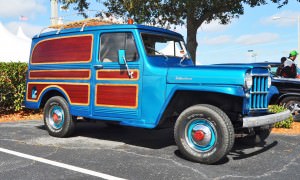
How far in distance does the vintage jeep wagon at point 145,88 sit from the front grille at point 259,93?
0.05 ft

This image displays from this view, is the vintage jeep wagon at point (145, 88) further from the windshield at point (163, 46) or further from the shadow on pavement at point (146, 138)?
the shadow on pavement at point (146, 138)

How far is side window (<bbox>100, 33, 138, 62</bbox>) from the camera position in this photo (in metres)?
5.78

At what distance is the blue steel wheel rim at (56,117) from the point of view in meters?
6.82

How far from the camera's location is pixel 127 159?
16.9 ft

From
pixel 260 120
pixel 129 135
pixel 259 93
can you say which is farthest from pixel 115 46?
pixel 260 120

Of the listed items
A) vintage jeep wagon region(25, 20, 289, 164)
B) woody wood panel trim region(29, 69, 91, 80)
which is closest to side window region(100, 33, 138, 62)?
vintage jeep wagon region(25, 20, 289, 164)

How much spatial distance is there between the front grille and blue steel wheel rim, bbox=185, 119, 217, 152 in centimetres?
76

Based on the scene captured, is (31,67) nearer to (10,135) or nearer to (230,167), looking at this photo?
(10,135)

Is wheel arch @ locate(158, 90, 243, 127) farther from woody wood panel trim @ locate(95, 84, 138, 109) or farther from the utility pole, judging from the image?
the utility pole

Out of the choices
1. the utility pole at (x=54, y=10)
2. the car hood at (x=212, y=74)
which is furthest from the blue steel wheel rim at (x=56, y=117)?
the utility pole at (x=54, y=10)

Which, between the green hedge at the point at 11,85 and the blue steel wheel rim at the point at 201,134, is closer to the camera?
the blue steel wheel rim at the point at 201,134

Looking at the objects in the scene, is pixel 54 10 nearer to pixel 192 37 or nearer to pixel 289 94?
pixel 192 37

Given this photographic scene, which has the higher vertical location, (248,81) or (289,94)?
(248,81)

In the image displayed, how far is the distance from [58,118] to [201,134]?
3241 millimetres
